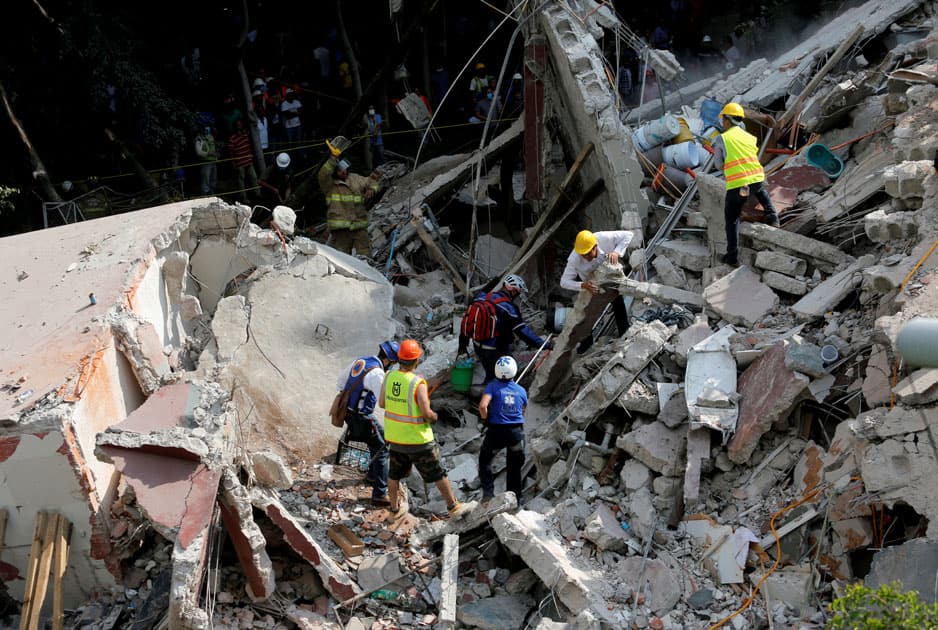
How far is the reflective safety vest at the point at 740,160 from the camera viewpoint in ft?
25.8

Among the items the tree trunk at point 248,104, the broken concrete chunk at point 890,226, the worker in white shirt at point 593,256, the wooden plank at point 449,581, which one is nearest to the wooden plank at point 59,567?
the wooden plank at point 449,581

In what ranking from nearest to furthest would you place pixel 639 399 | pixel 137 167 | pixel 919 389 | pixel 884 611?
pixel 884 611, pixel 919 389, pixel 639 399, pixel 137 167

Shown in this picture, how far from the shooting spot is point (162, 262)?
27.6 ft

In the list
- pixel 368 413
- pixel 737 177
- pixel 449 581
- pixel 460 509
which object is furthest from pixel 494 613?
pixel 737 177

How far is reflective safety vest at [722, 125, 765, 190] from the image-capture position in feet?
25.8

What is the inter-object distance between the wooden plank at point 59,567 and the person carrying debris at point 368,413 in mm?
2218

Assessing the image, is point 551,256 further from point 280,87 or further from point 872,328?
point 280,87

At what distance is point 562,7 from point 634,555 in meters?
6.20

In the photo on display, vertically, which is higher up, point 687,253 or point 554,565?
point 687,253

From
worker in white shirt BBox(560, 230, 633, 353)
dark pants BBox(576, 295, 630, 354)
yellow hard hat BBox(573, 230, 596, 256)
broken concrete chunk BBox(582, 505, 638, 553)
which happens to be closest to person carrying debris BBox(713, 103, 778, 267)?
worker in white shirt BBox(560, 230, 633, 353)

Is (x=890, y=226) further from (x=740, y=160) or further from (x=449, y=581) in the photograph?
(x=449, y=581)

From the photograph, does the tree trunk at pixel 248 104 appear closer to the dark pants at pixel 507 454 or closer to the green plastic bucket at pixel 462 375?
the green plastic bucket at pixel 462 375

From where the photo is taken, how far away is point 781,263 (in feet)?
26.2

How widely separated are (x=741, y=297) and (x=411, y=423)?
301 cm
